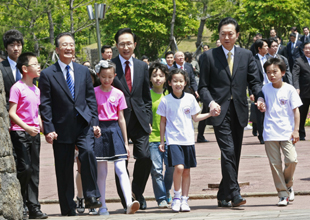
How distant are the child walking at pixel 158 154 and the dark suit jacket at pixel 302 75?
238 inches

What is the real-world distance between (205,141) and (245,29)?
38457mm

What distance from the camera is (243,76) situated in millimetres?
6672

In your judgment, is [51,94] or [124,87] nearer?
[51,94]

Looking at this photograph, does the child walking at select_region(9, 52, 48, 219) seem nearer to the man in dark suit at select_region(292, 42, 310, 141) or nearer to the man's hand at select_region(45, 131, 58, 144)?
the man's hand at select_region(45, 131, 58, 144)

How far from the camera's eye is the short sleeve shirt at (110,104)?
21.3 ft

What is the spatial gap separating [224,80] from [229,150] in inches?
32.5

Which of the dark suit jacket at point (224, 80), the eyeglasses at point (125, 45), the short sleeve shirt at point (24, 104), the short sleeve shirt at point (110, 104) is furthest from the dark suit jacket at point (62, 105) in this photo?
the dark suit jacket at point (224, 80)

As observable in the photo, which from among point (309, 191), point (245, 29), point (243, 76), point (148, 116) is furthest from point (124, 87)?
point (245, 29)

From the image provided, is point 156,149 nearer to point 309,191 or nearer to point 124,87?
point 124,87

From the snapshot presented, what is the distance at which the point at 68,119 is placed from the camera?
243 inches

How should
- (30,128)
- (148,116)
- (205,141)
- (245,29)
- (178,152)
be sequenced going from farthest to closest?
(245,29)
(205,141)
(148,116)
(178,152)
(30,128)

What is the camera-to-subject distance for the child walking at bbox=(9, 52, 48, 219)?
6055 millimetres

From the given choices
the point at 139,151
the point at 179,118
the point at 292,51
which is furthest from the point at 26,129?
the point at 292,51

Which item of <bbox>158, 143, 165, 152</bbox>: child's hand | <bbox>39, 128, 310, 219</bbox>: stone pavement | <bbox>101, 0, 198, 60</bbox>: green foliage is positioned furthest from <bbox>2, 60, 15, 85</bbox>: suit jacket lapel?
<bbox>101, 0, 198, 60</bbox>: green foliage
